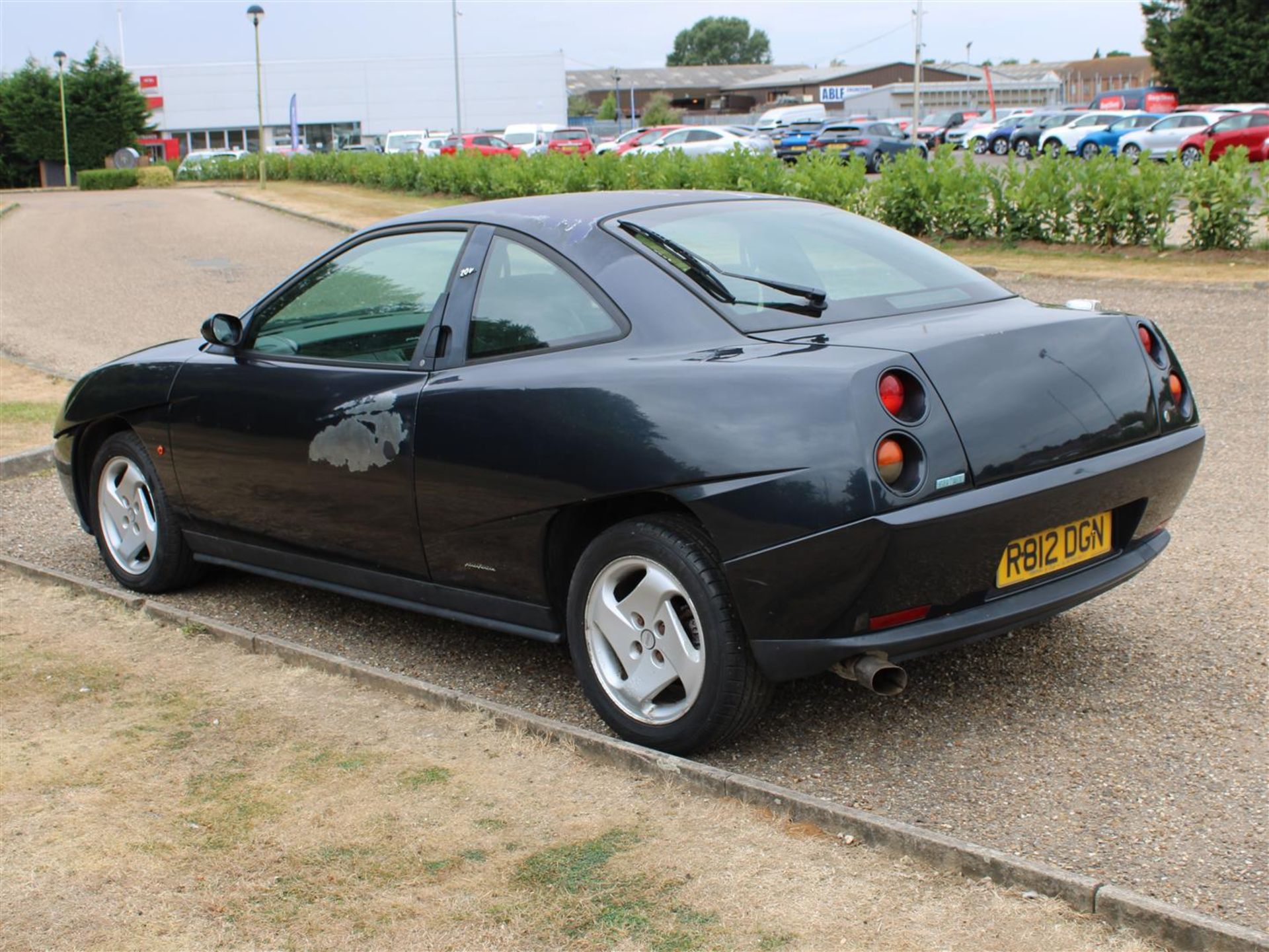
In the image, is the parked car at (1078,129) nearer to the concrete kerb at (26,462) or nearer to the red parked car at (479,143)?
the red parked car at (479,143)

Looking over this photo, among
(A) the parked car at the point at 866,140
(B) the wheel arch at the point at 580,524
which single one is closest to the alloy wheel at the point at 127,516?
(B) the wheel arch at the point at 580,524

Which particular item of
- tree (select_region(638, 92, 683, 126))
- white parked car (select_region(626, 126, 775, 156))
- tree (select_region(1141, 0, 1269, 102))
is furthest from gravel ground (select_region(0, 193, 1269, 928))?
tree (select_region(638, 92, 683, 126))

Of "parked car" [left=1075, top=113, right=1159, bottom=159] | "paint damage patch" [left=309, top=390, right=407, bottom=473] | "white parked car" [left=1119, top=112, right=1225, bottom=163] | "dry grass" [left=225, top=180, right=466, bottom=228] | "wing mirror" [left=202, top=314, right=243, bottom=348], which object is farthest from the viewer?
"parked car" [left=1075, top=113, right=1159, bottom=159]

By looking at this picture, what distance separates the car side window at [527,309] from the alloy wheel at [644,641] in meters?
0.74

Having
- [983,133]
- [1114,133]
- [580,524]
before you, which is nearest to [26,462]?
[580,524]

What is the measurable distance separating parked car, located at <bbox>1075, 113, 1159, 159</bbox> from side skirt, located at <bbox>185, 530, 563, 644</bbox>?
40807 mm

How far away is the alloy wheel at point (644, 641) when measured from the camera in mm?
3879

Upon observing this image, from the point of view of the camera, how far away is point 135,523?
5.92m

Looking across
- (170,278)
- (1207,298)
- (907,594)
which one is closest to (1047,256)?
(1207,298)

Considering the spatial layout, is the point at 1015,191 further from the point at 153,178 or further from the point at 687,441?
the point at 153,178

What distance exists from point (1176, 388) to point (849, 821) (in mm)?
1830

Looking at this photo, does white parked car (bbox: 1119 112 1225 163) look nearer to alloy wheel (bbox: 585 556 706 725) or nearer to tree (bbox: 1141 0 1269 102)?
tree (bbox: 1141 0 1269 102)

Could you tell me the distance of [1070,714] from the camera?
13.7 ft

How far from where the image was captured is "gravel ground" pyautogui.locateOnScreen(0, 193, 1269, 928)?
3.38 m
